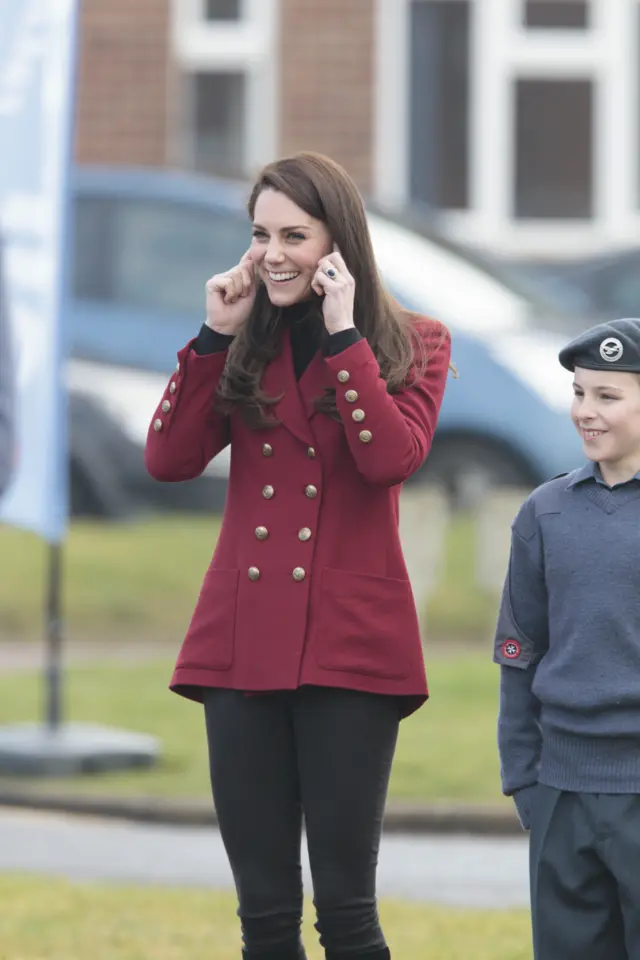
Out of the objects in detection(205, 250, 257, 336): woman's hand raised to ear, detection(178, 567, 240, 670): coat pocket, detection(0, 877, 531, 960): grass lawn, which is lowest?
detection(0, 877, 531, 960): grass lawn

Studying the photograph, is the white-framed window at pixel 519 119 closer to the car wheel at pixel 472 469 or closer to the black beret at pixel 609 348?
the car wheel at pixel 472 469

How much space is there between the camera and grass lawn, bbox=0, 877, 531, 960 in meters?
5.78

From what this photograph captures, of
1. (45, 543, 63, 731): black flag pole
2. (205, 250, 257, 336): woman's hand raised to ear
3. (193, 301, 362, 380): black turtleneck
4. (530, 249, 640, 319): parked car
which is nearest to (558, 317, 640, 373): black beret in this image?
(193, 301, 362, 380): black turtleneck

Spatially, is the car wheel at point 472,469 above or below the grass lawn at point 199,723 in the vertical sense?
above

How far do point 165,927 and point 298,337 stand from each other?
7.73 ft

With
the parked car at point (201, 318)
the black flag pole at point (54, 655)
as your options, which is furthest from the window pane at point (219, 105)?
the black flag pole at point (54, 655)

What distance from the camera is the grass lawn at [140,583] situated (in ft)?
39.8

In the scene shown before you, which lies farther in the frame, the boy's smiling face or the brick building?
the brick building

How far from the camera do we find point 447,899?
6809 millimetres

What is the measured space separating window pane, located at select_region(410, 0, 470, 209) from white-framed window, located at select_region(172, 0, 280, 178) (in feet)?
3.67

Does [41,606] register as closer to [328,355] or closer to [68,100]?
[68,100]

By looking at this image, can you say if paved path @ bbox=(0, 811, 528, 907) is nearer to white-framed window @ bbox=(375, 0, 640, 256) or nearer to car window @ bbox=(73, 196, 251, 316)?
car window @ bbox=(73, 196, 251, 316)

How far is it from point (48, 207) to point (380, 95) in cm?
942

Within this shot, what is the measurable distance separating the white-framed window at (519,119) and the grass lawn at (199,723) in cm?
686
